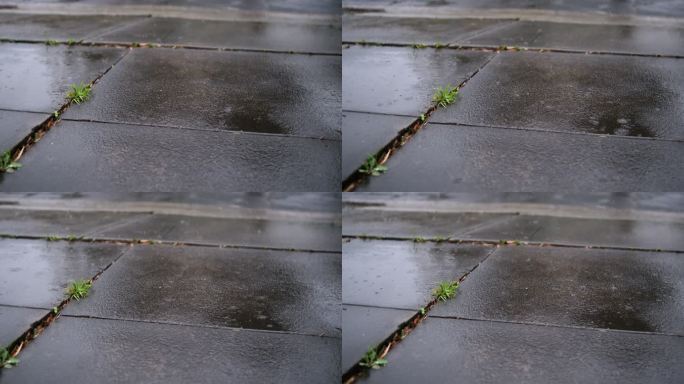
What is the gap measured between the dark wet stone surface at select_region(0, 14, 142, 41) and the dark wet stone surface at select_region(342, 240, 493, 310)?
234 cm

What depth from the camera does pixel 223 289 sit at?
421cm

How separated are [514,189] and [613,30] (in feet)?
6.08

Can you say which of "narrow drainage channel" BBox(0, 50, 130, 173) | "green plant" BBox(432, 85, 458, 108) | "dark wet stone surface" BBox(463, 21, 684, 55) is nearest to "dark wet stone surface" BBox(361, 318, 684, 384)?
"green plant" BBox(432, 85, 458, 108)

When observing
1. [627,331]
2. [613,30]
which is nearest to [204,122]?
[627,331]

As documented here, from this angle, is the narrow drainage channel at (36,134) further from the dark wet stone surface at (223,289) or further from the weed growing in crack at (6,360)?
the weed growing in crack at (6,360)

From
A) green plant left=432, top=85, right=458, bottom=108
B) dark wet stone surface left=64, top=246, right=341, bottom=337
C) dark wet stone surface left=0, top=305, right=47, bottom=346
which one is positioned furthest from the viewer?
green plant left=432, top=85, right=458, bottom=108

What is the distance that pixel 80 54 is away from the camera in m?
4.92

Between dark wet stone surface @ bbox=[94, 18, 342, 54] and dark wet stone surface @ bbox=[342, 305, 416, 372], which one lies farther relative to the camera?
dark wet stone surface @ bbox=[94, 18, 342, 54]

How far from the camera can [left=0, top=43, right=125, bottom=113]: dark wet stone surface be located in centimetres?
441

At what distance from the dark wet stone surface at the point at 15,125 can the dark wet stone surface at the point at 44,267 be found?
0.77 meters

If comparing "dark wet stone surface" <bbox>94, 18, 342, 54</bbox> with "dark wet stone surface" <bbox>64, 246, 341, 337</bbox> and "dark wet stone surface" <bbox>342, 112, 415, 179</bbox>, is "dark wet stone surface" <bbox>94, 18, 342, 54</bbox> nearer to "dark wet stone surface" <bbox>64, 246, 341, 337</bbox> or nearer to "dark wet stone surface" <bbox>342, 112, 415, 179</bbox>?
"dark wet stone surface" <bbox>342, 112, 415, 179</bbox>

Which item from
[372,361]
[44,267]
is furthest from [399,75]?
[44,267]

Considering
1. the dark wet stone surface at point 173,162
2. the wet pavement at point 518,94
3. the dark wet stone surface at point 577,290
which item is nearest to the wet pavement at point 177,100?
the dark wet stone surface at point 173,162

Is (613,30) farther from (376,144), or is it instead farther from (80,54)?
(80,54)
